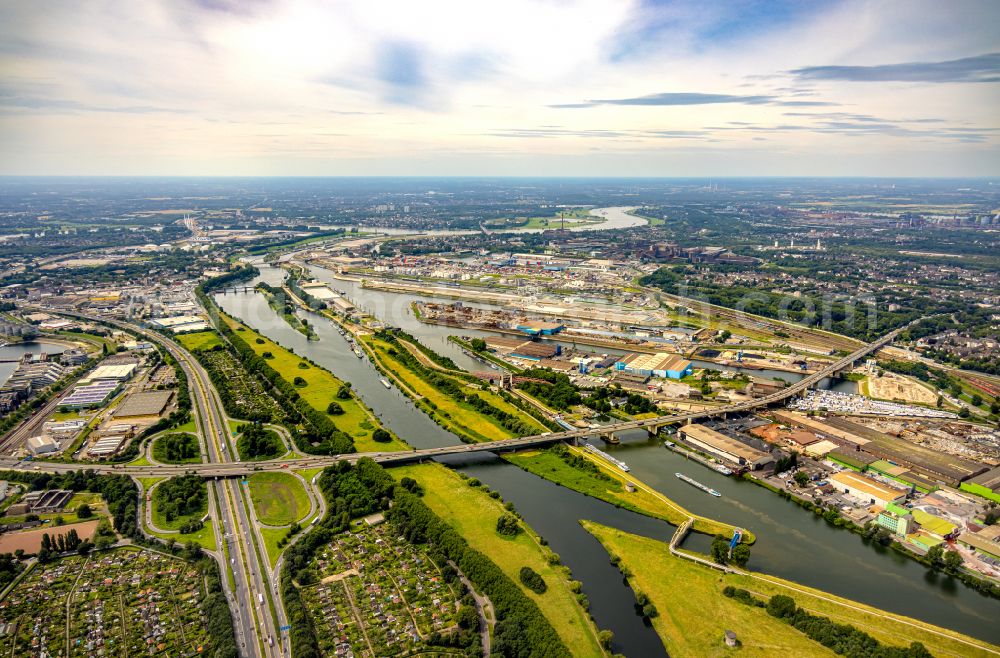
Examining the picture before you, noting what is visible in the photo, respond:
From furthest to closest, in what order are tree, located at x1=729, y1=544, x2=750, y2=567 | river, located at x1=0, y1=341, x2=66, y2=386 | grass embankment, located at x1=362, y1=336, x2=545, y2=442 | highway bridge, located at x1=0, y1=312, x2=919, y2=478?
1. river, located at x1=0, y1=341, x2=66, y2=386
2. grass embankment, located at x1=362, y1=336, x2=545, y2=442
3. highway bridge, located at x1=0, y1=312, x2=919, y2=478
4. tree, located at x1=729, y1=544, x2=750, y2=567

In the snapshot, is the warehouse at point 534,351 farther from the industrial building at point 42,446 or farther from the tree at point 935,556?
the industrial building at point 42,446

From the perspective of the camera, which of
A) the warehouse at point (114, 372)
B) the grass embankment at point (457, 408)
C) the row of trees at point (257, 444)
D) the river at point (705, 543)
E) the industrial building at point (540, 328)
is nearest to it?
the river at point (705, 543)

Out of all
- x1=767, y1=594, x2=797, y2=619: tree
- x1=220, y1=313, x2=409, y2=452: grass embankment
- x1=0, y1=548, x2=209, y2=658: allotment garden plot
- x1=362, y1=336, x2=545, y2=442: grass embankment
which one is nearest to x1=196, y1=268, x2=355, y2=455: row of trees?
x1=220, y1=313, x2=409, y2=452: grass embankment

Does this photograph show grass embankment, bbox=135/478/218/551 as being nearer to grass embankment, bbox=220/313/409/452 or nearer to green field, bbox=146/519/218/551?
green field, bbox=146/519/218/551

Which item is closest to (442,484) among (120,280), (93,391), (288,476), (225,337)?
(288,476)

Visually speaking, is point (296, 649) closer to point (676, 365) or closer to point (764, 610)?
point (764, 610)

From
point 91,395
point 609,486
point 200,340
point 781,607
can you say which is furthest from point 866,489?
point 200,340

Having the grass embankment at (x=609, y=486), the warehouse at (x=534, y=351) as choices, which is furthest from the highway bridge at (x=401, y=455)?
the warehouse at (x=534, y=351)

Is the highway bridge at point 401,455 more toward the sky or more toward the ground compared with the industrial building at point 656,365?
more toward the ground
